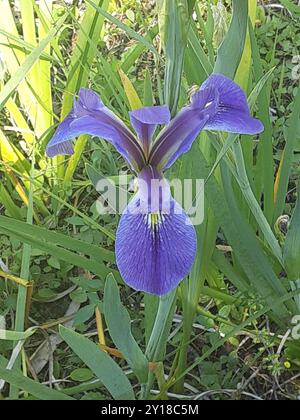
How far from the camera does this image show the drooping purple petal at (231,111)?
76cm

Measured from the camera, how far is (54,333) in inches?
46.4

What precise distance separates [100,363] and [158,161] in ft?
0.94

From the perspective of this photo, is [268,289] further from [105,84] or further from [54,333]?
[105,84]

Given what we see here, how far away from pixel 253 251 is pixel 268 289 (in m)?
0.07

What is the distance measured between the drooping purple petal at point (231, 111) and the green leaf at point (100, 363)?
0.32 meters

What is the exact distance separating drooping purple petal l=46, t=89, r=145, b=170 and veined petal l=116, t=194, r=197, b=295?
72 millimetres

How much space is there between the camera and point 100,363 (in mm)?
883

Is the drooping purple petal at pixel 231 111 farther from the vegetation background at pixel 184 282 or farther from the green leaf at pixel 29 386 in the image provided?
the green leaf at pixel 29 386

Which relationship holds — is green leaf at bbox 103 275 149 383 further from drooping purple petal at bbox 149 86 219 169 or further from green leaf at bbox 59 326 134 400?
drooping purple petal at bbox 149 86 219 169

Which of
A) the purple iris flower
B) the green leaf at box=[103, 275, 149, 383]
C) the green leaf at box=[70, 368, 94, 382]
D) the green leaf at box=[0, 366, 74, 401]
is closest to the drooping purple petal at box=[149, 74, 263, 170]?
the purple iris flower

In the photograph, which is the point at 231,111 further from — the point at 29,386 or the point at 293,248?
the point at 29,386
